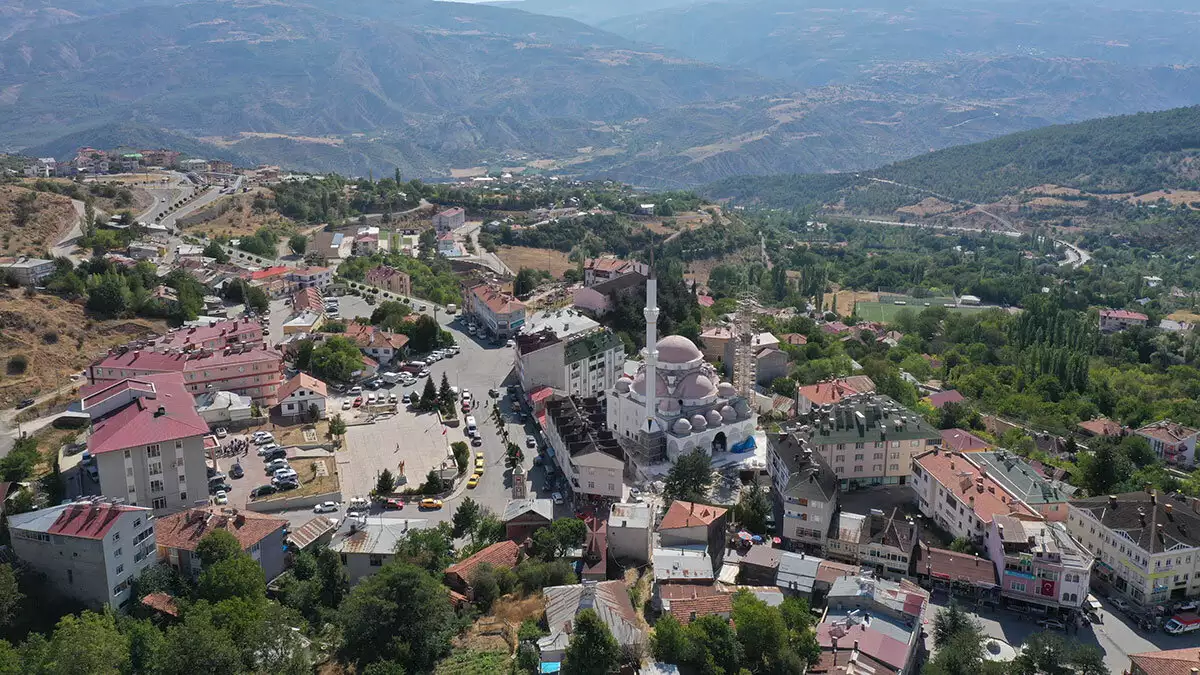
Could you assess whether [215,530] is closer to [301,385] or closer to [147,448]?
[147,448]

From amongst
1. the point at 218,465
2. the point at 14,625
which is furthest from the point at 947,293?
the point at 14,625

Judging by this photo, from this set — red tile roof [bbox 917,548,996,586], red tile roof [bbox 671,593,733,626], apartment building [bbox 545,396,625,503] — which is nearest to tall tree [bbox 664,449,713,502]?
apartment building [bbox 545,396,625,503]

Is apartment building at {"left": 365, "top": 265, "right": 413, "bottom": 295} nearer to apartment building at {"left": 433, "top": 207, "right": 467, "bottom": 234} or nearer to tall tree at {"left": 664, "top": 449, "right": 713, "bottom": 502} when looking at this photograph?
apartment building at {"left": 433, "top": 207, "right": 467, "bottom": 234}

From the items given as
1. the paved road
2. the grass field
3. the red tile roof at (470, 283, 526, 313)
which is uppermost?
the red tile roof at (470, 283, 526, 313)

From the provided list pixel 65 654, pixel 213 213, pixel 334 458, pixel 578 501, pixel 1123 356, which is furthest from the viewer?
pixel 213 213

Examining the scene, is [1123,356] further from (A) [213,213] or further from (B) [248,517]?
(A) [213,213]

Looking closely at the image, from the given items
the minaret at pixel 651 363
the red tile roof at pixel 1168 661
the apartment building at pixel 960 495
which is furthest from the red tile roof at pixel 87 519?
the red tile roof at pixel 1168 661

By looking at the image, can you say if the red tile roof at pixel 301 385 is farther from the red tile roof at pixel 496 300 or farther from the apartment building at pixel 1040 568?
the apartment building at pixel 1040 568

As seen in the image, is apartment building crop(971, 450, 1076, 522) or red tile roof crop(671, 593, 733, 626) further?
apartment building crop(971, 450, 1076, 522)
